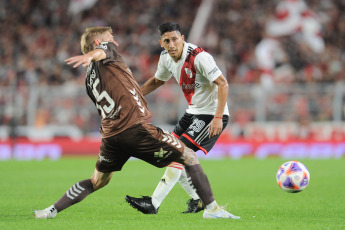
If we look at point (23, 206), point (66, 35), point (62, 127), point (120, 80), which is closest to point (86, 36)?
point (120, 80)

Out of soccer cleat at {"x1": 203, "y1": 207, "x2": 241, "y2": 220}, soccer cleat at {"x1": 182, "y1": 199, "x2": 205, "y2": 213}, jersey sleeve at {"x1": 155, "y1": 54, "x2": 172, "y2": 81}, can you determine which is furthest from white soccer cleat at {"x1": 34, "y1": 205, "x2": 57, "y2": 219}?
jersey sleeve at {"x1": 155, "y1": 54, "x2": 172, "y2": 81}

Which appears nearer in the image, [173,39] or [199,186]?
[199,186]

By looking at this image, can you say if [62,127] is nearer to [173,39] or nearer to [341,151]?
[341,151]

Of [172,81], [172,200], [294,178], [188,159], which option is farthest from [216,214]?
[172,81]

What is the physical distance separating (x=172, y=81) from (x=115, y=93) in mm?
15021

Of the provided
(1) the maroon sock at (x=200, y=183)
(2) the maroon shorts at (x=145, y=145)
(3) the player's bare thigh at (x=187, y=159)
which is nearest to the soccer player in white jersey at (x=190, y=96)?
(3) the player's bare thigh at (x=187, y=159)

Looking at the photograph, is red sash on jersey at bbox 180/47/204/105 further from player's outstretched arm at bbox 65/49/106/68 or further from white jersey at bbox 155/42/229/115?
player's outstretched arm at bbox 65/49/106/68

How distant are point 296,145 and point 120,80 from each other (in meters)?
15.4

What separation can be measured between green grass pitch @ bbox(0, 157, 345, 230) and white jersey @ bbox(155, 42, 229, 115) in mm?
1408

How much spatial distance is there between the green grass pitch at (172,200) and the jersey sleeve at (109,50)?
1752mm

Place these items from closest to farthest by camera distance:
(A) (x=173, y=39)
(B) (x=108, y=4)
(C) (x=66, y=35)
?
(A) (x=173, y=39)
(C) (x=66, y=35)
(B) (x=108, y=4)

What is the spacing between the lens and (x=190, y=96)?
26.8 feet

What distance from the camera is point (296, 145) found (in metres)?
21.3

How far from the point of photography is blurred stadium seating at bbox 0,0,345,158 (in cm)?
2053
